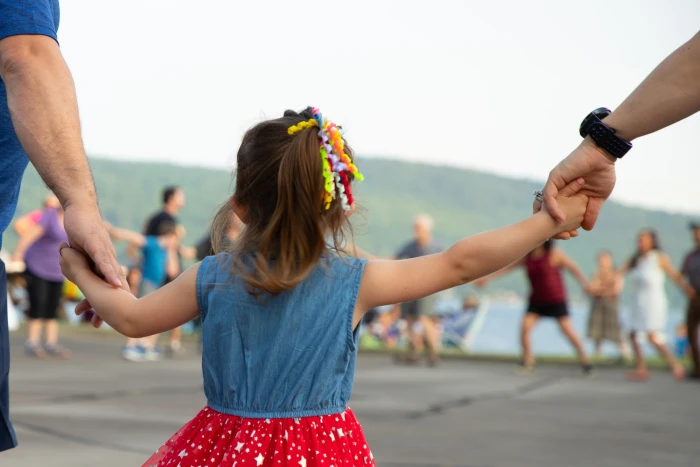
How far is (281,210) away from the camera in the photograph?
93.9 inches

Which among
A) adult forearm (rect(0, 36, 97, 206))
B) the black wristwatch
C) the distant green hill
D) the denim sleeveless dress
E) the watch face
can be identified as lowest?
the distant green hill

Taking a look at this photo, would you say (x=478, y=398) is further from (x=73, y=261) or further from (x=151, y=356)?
(x=73, y=261)

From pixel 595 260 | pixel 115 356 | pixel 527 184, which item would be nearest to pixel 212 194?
pixel 527 184

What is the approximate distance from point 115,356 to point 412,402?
5190 millimetres

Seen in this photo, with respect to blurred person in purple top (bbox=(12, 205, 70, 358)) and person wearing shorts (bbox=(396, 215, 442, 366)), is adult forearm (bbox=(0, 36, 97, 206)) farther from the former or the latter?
person wearing shorts (bbox=(396, 215, 442, 366))

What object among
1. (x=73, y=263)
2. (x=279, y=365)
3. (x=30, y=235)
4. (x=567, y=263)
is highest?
(x=73, y=263)

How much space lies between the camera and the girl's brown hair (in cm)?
238

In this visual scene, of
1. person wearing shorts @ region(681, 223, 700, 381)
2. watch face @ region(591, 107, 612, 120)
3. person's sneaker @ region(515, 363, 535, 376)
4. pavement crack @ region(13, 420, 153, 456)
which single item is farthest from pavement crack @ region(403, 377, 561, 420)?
watch face @ region(591, 107, 612, 120)

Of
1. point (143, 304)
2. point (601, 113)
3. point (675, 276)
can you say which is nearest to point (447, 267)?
point (143, 304)

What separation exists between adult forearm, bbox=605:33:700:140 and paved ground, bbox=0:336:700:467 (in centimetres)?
298

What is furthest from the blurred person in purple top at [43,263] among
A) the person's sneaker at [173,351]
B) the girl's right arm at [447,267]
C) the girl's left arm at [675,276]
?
the girl's right arm at [447,267]

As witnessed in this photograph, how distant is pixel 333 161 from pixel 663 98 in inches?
42.8

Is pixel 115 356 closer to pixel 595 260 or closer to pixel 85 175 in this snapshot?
pixel 595 260

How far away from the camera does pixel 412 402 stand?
8.59 m
